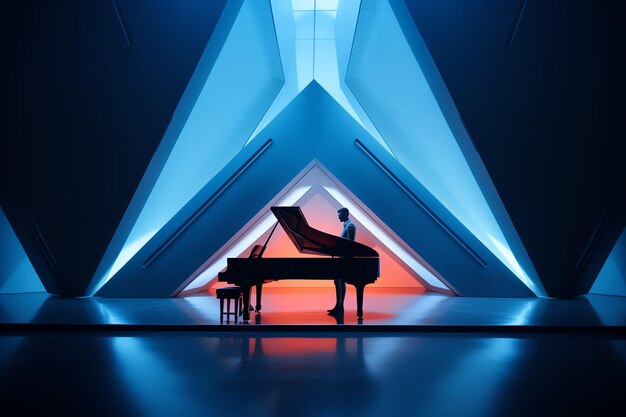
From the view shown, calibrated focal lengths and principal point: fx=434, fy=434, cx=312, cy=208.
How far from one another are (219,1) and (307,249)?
15.4 feet

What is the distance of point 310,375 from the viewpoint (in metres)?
3.98

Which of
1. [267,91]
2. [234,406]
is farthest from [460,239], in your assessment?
[234,406]

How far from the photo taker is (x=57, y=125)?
8.58 m

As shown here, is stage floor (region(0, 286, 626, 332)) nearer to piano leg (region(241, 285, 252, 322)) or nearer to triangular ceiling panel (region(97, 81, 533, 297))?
piano leg (region(241, 285, 252, 322))

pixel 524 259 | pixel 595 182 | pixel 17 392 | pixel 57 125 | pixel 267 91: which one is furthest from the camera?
pixel 267 91

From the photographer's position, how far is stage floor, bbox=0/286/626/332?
635 cm

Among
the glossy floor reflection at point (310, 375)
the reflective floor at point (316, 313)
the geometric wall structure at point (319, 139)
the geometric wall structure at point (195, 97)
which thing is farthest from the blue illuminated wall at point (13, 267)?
the glossy floor reflection at point (310, 375)

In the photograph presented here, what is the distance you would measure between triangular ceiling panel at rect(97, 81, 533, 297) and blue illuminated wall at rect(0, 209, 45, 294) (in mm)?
4197

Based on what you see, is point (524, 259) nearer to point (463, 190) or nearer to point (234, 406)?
point (463, 190)

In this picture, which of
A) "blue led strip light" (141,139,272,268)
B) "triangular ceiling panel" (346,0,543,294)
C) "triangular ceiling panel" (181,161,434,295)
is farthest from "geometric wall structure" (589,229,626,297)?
"blue led strip light" (141,139,272,268)

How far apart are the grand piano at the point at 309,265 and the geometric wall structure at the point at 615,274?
950 cm

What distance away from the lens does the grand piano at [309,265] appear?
7.13m

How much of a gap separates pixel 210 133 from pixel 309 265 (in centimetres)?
596

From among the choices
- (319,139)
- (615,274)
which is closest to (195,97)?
(319,139)
